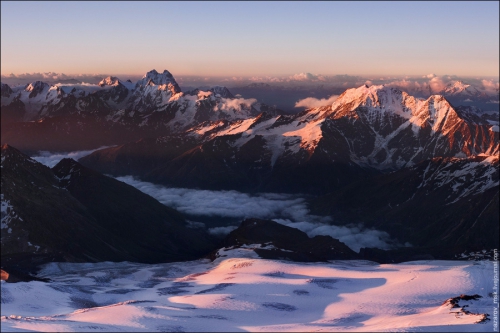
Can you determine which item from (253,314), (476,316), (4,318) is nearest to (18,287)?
(4,318)

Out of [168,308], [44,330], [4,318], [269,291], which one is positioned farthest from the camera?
[269,291]

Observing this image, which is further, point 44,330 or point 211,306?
point 211,306

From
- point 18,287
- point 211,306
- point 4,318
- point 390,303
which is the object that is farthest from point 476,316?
point 18,287

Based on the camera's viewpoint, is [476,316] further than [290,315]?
No

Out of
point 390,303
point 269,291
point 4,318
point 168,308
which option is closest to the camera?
point 4,318

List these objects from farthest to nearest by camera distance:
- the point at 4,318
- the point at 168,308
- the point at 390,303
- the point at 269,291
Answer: the point at 269,291, the point at 390,303, the point at 168,308, the point at 4,318

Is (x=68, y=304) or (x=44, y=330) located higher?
(x=44, y=330)

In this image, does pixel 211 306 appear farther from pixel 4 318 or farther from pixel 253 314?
pixel 4 318

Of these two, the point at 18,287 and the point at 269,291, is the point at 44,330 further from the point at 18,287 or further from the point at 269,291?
the point at 269,291

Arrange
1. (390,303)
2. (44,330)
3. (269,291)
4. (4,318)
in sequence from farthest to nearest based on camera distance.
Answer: (269,291)
(390,303)
(4,318)
(44,330)
